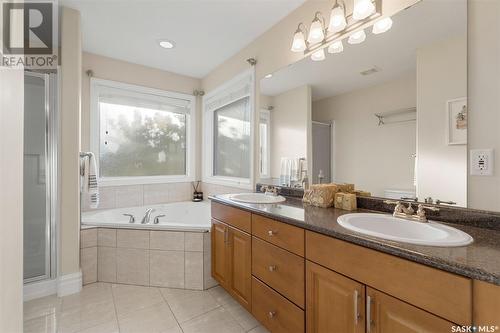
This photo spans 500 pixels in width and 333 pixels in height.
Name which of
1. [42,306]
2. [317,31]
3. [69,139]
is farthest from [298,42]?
[42,306]

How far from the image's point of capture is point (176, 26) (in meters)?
2.22

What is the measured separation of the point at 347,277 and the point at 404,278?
234mm

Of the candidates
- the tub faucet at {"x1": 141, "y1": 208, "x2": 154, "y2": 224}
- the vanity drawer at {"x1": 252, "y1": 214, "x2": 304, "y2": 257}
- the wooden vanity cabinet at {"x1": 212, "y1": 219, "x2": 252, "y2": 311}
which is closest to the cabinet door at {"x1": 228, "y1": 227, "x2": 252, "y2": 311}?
the wooden vanity cabinet at {"x1": 212, "y1": 219, "x2": 252, "y2": 311}

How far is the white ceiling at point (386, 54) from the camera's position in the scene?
3.86 feet

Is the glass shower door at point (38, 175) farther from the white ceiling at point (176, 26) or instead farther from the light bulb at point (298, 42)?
the light bulb at point (298, 42)

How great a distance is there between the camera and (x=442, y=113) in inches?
47.5

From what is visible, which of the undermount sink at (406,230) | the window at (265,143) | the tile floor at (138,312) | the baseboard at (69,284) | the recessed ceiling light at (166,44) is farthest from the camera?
the recessed ceiling light at (166,44)

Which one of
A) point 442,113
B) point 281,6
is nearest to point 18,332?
point 442,113

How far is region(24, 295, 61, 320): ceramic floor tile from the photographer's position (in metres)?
1.77

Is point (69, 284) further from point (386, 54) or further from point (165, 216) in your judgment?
point (386, 54)

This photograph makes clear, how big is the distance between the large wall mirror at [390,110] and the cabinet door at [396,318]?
26.1 inches

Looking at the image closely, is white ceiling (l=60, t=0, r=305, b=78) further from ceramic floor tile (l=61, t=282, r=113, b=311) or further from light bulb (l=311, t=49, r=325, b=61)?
ceramic floor tile (l=61, t=282, r=113, b=311)

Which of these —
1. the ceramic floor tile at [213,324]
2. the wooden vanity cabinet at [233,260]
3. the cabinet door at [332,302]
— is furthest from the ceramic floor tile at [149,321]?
the cabinet door at [332,302]

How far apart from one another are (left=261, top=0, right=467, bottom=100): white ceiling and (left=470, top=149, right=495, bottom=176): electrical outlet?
0.55 metres
